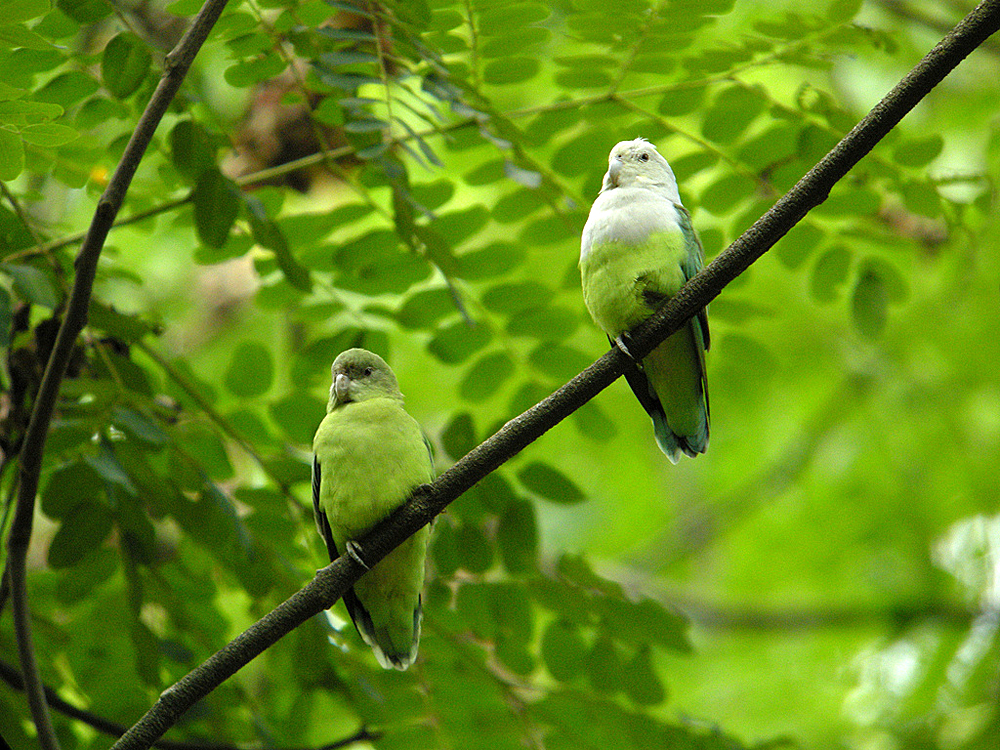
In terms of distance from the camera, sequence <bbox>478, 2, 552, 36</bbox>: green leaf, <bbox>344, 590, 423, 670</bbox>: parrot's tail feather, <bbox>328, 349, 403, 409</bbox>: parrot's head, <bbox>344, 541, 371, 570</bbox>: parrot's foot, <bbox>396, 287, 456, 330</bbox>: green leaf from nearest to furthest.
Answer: <bbox>344, 541, 371, 570</bbox>: parrot's foot, <bbox>328, 349, 403, 409</bbox>: parrot's head, <bbox>344, 590, 423, 670</bbox>: parrot's tail feather, <bbox>478, 2, 552, 36</bbox>: green leaf, <bbox>396, 287, 456, 330</bbox>: green leaf

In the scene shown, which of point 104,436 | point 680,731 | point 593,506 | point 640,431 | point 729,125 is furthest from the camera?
point 593,506

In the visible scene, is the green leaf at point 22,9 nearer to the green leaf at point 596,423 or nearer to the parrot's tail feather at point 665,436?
the parrot's tail feather at point 665,436

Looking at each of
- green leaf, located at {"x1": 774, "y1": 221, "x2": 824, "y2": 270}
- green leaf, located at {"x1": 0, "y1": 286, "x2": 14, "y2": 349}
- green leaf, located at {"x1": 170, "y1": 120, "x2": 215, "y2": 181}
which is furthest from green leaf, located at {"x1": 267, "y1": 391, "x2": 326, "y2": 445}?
green leaf, located at {"x1": 774, "y1": 221, "x2": 824, "y2": 270}

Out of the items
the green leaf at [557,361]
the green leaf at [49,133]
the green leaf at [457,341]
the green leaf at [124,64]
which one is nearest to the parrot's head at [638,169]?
the green leaf at [557,361]

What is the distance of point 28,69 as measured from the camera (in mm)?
3055

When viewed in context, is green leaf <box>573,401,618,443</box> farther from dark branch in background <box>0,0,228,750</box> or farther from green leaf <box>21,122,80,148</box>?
green leaf <box>21,122,80,148</box>

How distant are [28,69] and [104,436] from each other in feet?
4.19

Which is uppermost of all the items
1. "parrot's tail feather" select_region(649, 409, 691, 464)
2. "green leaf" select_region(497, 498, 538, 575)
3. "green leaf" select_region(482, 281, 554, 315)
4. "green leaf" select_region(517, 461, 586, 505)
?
"parrot's tail feather" select_region(649, 409, 691, 464)

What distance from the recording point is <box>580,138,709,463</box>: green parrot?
8.10 ft

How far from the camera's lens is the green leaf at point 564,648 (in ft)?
13.4

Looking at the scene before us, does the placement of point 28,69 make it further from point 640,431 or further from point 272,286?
point 640,431

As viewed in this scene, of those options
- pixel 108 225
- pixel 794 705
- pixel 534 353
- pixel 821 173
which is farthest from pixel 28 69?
pixel 794 705

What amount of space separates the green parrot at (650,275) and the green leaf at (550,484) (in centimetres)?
91

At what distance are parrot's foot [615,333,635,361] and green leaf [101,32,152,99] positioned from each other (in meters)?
2.09
